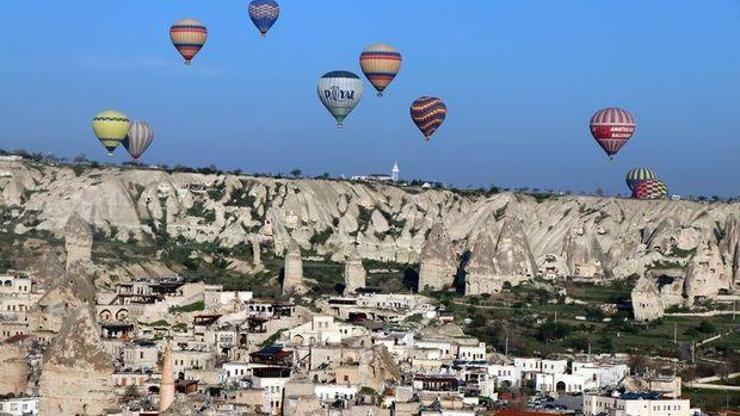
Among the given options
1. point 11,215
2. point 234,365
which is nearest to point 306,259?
point 11,215

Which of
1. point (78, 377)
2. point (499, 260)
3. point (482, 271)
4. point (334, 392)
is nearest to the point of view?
point (78, 377)

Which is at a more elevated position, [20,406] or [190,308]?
[190,308]

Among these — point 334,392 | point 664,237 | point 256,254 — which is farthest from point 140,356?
point 664,237

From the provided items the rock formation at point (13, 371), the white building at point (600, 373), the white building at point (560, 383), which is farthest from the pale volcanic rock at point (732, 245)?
the rock formation at point (13, 371)

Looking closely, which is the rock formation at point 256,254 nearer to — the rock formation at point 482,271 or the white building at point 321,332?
the rock formation at point 482,271

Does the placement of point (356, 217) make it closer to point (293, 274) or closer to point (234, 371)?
point (293, 274)

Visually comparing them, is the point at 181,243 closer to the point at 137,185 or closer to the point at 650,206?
the point at 137,185

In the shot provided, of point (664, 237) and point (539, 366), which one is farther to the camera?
point (664, 237)
